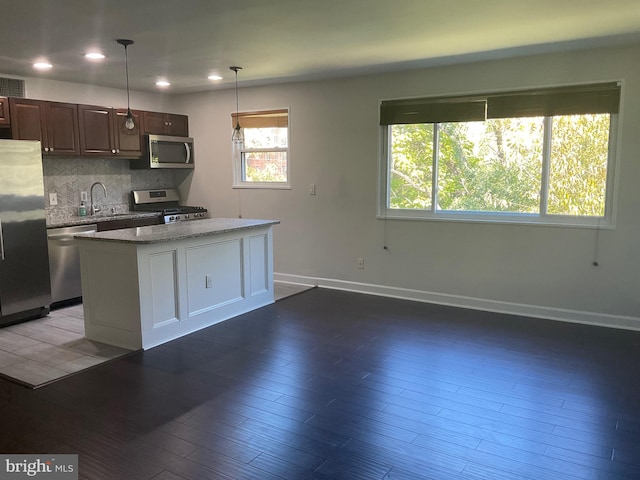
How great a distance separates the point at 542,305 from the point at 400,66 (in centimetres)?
269

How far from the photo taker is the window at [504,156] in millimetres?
4363

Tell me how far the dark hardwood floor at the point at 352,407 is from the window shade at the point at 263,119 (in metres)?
2.77

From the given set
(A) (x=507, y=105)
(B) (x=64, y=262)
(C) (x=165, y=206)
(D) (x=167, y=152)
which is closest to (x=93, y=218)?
(B) (x=64, y=262)

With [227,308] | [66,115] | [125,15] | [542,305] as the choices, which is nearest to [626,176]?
[542,305]

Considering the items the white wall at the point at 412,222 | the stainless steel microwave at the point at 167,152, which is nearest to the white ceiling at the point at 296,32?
the white wall at the point at 412,222

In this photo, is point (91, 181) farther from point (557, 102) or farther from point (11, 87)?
point (557, 102)

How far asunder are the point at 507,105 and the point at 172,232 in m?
3.23

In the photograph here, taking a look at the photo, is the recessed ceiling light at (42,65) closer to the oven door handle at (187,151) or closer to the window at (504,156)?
the oven door handle at (187,151)

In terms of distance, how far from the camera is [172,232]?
13.5ft

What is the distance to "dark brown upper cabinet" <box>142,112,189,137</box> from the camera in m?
6.17

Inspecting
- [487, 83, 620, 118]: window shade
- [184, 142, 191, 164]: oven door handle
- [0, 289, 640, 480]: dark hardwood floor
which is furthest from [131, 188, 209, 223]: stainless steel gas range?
[487, 83, 620, 118]: window shade

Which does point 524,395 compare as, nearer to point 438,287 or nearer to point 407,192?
point 438,287

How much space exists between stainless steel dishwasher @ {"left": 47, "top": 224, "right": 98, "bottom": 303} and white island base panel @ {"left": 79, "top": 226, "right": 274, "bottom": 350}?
1067 mm

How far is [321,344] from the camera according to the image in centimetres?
398
